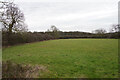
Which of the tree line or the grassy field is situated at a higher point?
the tree line

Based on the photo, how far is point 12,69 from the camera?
471 centimetres

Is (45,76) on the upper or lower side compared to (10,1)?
lower

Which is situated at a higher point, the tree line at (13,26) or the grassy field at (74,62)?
the tree line at (13,26)

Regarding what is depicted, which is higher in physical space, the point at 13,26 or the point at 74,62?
the point at 13,26

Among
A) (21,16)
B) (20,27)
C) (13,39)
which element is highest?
(21,16)

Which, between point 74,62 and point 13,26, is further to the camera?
point 13,26

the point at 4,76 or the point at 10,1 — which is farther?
the point at 10,1

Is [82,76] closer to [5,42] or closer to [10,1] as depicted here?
[10,1]

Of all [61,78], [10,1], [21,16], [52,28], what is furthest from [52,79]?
[52,28]

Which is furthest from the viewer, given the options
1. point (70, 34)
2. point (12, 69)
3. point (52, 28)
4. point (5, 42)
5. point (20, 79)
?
point (70, 34)

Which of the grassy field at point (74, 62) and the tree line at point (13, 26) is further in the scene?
the tree line at point (13, 26)

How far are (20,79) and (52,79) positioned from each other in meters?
1.44

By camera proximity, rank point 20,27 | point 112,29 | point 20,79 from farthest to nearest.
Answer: point 112,29, point 20,27, point 20,79

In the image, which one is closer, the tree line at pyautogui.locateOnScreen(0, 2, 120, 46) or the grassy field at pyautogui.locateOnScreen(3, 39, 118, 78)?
the grassy field at pyautogui.locateOnScreen(3, 39, 118, 78)
